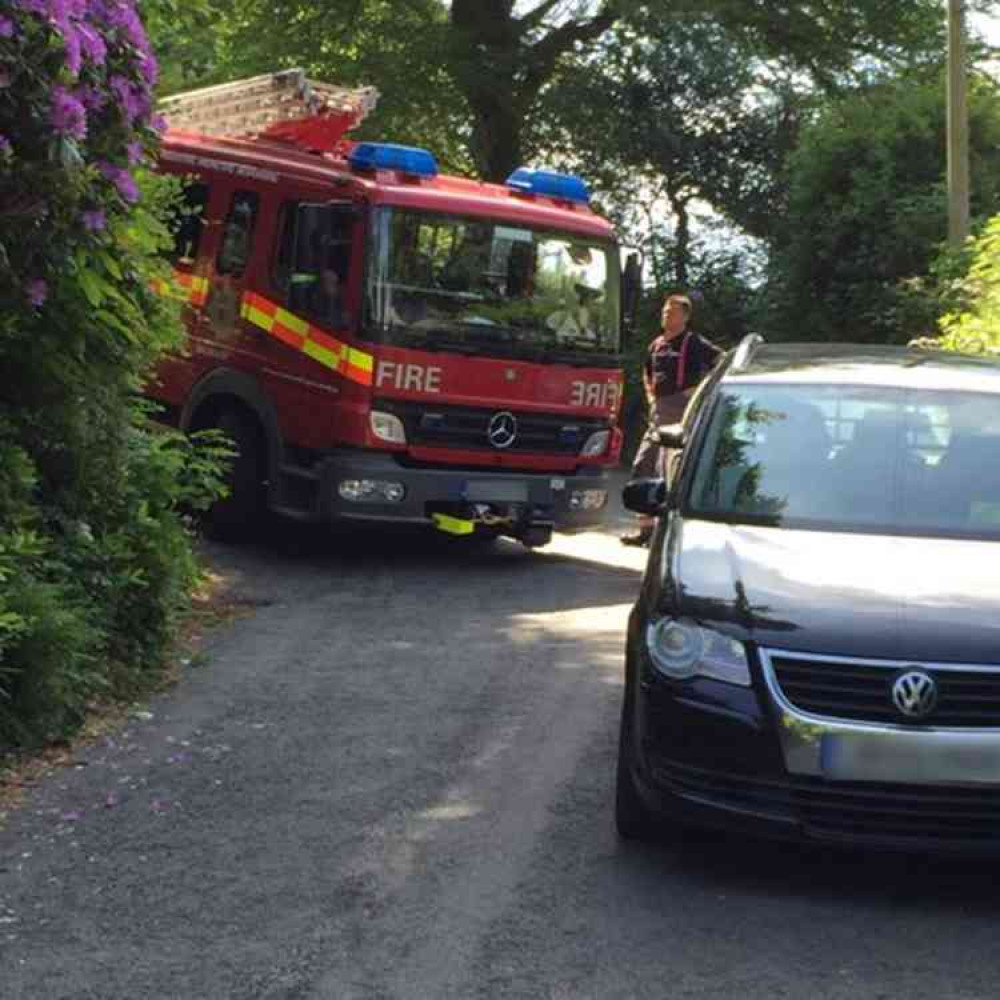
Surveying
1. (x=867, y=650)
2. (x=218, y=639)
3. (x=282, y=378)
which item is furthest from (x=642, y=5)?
(x=867, y=650)

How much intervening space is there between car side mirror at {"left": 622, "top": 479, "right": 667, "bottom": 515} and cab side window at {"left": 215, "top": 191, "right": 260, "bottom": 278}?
20.0ft

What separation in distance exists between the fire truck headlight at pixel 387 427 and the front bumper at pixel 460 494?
0.43 ft

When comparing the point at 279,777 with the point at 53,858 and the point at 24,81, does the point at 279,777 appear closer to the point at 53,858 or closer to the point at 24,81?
the point at 53,858

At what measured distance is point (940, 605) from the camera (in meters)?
5.31

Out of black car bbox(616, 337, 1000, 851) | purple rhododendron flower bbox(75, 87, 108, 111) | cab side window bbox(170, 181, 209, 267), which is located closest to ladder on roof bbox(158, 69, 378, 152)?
cab side window bbox(170, 181, 209, 267)

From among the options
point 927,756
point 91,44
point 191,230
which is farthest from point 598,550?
point 927,756

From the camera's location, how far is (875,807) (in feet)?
16.8

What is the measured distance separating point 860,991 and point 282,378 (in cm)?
805

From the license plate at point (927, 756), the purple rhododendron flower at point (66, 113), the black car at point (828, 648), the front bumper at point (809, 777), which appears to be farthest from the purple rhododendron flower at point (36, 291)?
the license plate at point (927, 756)

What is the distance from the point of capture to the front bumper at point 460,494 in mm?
11484

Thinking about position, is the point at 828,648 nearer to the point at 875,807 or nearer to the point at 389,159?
the point at 875,807

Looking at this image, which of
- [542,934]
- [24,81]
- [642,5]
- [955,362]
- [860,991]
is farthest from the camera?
[642,5]

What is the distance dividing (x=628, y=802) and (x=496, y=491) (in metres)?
6.40

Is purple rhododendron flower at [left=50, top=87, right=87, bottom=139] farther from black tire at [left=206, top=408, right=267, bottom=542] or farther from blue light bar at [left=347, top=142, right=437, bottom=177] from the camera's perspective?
black tire at [left=206, top=408, right=267, bottom=542]
